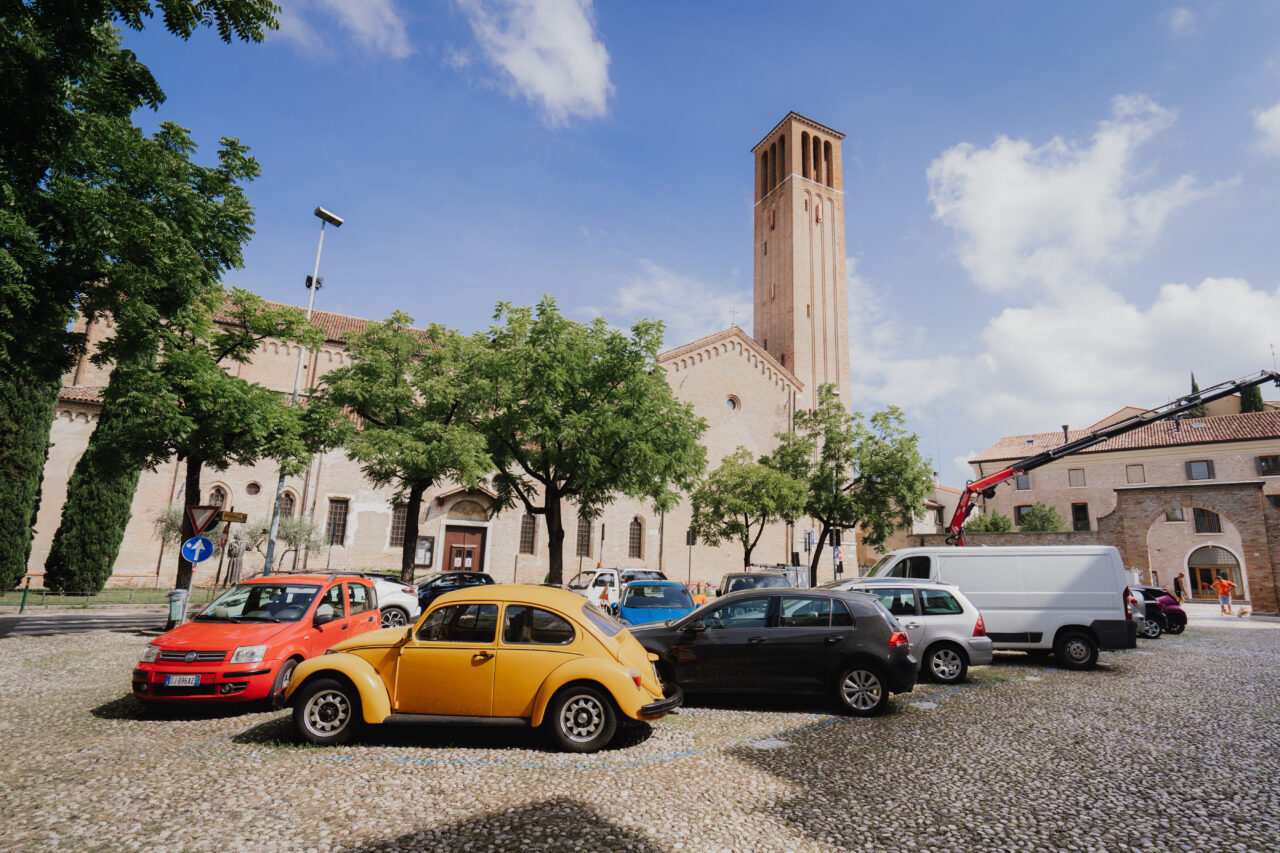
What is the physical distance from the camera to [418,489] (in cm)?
1989

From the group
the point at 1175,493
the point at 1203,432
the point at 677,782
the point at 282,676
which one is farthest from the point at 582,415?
the point at 1203,432

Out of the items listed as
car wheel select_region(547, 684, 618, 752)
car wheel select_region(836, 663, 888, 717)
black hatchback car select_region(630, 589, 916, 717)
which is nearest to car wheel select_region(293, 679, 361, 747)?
car wheel select_region(547, 684, 618, 752)

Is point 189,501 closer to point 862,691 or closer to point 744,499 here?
point 862,691

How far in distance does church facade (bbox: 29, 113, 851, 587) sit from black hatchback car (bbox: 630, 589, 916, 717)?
20242mm

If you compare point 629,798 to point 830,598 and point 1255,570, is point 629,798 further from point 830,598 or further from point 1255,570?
point 1255,570

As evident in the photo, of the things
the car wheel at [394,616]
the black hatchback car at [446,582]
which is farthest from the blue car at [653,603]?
the black hatchback car at [446,582]

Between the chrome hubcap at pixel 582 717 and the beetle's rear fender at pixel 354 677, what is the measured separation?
180 cm

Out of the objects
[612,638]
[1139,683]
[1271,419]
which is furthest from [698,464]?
[1271,419]

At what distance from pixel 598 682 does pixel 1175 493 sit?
3148cm

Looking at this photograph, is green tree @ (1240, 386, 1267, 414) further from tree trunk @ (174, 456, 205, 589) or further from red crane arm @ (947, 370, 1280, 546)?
tree trunk @ (174, 456, 205, 589)

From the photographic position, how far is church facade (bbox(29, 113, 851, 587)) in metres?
28.8

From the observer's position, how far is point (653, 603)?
41.0ft

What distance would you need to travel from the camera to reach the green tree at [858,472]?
2841cm

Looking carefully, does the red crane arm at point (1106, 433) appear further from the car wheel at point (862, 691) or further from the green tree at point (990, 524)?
the green tree at point (990, 524)
